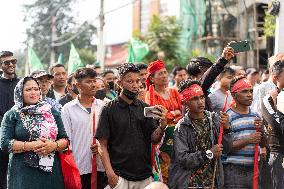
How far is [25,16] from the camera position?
55344mm

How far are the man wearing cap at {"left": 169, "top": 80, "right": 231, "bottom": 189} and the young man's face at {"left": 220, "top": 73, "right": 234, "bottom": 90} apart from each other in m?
1.65

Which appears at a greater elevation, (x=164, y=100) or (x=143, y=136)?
(x=164, y=100)

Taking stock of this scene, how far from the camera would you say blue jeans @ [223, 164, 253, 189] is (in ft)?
18.2

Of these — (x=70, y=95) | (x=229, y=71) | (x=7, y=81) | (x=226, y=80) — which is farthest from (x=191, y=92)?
(x=7, y=81)

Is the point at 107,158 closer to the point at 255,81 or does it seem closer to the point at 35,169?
the point at 35,169

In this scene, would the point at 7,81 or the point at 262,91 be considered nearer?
the point at 262,91

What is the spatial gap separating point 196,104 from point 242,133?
749 millimetres

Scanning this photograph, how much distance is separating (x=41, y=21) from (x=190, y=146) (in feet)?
165

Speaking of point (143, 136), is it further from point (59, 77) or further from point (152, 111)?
point (59, 77)

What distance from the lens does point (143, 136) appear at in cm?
546

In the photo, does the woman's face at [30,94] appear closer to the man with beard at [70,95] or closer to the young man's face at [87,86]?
the young man's face at [87,86]

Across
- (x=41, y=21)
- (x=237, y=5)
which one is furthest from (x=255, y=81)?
(x=41, y=21)

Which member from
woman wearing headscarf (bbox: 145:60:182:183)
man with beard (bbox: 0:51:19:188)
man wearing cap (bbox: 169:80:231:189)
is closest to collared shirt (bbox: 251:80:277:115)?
woman wearing headscarf (bbox: 145:60:182:183)

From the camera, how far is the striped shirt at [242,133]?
560 centimetres
